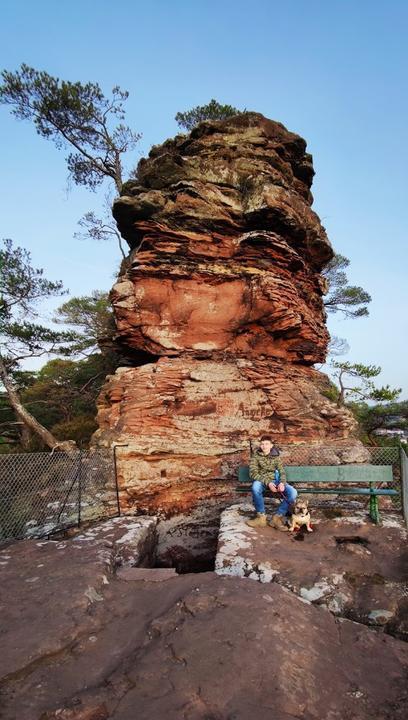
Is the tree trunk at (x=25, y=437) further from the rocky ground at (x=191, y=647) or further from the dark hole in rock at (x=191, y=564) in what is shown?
the rocky ground at (x=191, y=647)

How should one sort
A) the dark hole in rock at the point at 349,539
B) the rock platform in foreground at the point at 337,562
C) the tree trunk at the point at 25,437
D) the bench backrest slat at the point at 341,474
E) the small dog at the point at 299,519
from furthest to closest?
the tree trunk at the point at 25,437 < the bench backrest slat at the point at 341,474 < the small dog at the point at 299,519 < the dark hole in rock at the point at 349,539 < the rock platform in foreground at the point at 337,562

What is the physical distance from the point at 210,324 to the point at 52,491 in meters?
6.05

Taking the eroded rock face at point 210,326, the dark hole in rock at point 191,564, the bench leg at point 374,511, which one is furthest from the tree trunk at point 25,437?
the bench leg at point 374,511

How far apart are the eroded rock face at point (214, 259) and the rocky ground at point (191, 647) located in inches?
271

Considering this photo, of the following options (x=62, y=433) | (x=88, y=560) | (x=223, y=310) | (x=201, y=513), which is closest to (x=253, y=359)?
(x=223, y=310)

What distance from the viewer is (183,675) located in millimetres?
2496

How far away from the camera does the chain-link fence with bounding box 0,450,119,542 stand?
6160 mm

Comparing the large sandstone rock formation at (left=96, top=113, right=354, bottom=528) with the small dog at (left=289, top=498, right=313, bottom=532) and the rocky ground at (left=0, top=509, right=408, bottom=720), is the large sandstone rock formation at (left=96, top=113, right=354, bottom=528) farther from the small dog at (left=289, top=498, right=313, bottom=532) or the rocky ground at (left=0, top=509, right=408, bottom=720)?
the rocky ground at (left=0, top=509, right=408, bottom=720)

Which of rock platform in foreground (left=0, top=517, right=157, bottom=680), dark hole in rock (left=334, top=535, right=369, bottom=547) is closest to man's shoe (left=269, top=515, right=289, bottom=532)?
dark hole in rock (left=334, top=535, right=369, bottom=547)

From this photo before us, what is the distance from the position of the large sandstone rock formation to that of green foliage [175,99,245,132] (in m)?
4.29

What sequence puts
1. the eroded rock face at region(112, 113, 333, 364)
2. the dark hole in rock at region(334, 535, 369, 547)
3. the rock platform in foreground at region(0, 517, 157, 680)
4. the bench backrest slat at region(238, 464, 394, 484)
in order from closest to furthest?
the rock platform in foreground at region(0, 517, 157, 680) → the dark hole in rock at region(334, 535, 369, 547) → the bench backrest slat at region(238, 464, 394, 484) → the eroded rock face at region(112, 113, 333, 364)

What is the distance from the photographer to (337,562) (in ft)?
14.8

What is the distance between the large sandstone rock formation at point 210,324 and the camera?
8844mm

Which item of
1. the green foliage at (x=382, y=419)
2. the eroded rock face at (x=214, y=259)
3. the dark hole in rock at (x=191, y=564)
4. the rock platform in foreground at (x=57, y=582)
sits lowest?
the dark hole in rock at (x=191, y=564)
